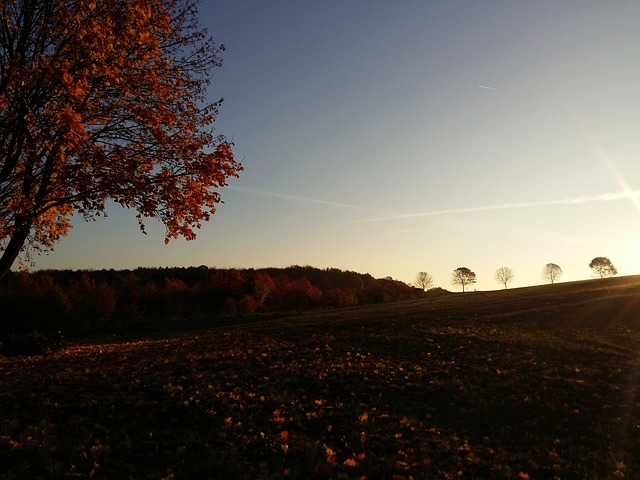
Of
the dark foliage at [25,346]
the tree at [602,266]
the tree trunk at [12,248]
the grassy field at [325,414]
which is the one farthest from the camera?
the tree at [602,266]

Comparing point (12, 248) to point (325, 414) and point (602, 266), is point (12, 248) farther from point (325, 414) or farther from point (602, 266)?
point (602, 266)

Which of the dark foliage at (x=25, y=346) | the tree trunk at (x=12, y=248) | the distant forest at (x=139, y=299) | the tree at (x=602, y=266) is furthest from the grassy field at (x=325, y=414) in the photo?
the tree at (x=602, y=266)

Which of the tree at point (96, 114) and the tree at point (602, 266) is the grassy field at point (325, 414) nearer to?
the tree at point (96, 114)

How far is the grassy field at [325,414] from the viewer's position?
7.99 meters

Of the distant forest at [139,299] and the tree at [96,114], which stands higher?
the tree at [96,114]

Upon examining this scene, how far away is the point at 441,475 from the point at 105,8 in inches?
589

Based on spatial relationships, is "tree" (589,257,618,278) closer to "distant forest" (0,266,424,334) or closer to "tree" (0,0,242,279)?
"distant forest" (0,266,424,334)

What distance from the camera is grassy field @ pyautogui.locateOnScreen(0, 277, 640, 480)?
315 inches

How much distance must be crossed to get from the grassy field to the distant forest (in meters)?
43.4

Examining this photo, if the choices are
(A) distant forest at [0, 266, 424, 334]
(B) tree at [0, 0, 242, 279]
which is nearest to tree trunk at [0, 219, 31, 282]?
(B) tree at [0, 0, 242, 279]

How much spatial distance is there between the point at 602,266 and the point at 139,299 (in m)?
124

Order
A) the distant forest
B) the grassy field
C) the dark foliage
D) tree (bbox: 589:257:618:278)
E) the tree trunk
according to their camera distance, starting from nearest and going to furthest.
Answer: the grassy field, the tree trunk, the dark foliage, the distant forest, tree (bbox: 589:257:618:278)

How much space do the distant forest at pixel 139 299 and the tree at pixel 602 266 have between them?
2095 inches

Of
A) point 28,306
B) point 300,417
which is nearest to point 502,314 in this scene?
point 300,417
